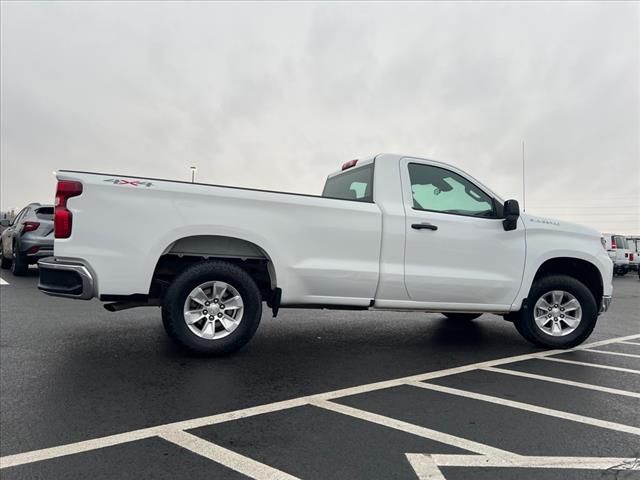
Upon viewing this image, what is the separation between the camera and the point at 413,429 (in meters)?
2.95

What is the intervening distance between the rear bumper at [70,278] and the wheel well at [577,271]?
15.6 ft

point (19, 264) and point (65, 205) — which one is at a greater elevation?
point (65, 205)

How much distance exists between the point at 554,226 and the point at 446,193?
138 centimetres

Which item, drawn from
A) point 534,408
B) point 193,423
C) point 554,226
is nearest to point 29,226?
point 193,423

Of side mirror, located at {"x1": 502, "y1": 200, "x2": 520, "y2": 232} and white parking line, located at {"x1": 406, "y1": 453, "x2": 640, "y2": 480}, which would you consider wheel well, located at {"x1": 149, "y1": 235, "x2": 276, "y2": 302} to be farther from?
side mirror, located at {"x1": 502, "y1": 200, "x2": 520, "y2": 232}

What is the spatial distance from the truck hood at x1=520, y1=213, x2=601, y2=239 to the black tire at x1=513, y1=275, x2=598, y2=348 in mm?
558

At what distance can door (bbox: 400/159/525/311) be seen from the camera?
4.80 meters

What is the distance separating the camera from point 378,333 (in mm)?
5969

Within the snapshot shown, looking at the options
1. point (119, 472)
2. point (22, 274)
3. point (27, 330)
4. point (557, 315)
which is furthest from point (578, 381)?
point (22, 274)

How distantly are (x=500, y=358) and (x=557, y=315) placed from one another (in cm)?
106

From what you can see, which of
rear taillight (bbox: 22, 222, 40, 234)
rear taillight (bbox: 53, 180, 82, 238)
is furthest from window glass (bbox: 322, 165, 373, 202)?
rear taillight (bbox: 22, 222, 40, 234)

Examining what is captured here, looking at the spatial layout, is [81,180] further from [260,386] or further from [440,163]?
[440,163]

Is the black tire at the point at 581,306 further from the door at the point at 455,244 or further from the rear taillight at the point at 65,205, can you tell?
the rear taillight at the point at 65,205

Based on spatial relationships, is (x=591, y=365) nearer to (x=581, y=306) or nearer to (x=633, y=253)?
(x=581, y=306)
